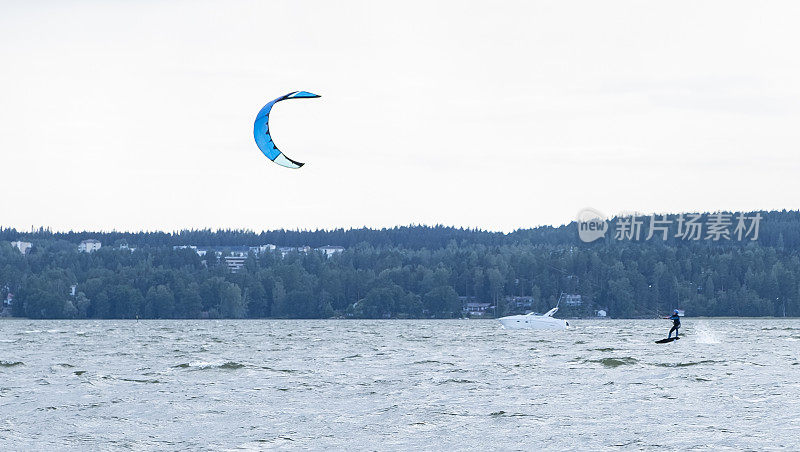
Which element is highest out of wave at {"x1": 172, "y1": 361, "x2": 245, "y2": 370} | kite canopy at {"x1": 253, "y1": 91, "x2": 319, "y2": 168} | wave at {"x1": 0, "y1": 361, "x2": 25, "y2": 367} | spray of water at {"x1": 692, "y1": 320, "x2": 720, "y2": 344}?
kite canopy at {"x1": 253, "y1": 91, "x2": 319, "y2": 168}

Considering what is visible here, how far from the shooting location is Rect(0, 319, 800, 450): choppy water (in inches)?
1168

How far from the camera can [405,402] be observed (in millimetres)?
37688

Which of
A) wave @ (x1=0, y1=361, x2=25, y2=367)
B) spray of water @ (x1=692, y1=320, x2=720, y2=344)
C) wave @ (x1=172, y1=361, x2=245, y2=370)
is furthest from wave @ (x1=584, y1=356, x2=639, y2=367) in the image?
spray of water @ (x1=692, y1=320, x2=720, y2=344)

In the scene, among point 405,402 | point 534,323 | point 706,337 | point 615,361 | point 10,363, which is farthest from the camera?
point 534,323

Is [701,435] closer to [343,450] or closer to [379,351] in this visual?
[343,450]

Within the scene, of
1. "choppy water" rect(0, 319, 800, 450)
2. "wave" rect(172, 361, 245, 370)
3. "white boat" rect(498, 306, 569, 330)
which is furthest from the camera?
"white boat" rect(498, 306, 569, 330)

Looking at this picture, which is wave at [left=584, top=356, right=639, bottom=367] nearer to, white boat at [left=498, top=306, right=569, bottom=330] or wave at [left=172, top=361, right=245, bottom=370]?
wave at [left=172, top=361, right=245, bottom=370]

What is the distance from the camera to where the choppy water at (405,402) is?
29672mm

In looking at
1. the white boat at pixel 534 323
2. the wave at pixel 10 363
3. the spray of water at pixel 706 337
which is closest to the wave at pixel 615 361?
the wave at pixel 10 363

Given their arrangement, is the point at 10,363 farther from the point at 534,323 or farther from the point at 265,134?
the point at 534,323

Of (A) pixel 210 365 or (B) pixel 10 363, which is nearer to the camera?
(A) pixel 210 365

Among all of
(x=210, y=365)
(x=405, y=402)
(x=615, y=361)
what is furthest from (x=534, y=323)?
(x=405, y=402)

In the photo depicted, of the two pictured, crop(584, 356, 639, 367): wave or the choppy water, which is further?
crop(584, 356, 639, 367): wave

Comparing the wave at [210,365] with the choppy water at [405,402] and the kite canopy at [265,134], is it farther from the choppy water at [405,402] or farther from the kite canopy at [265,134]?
the kite canopy at [265,134]
